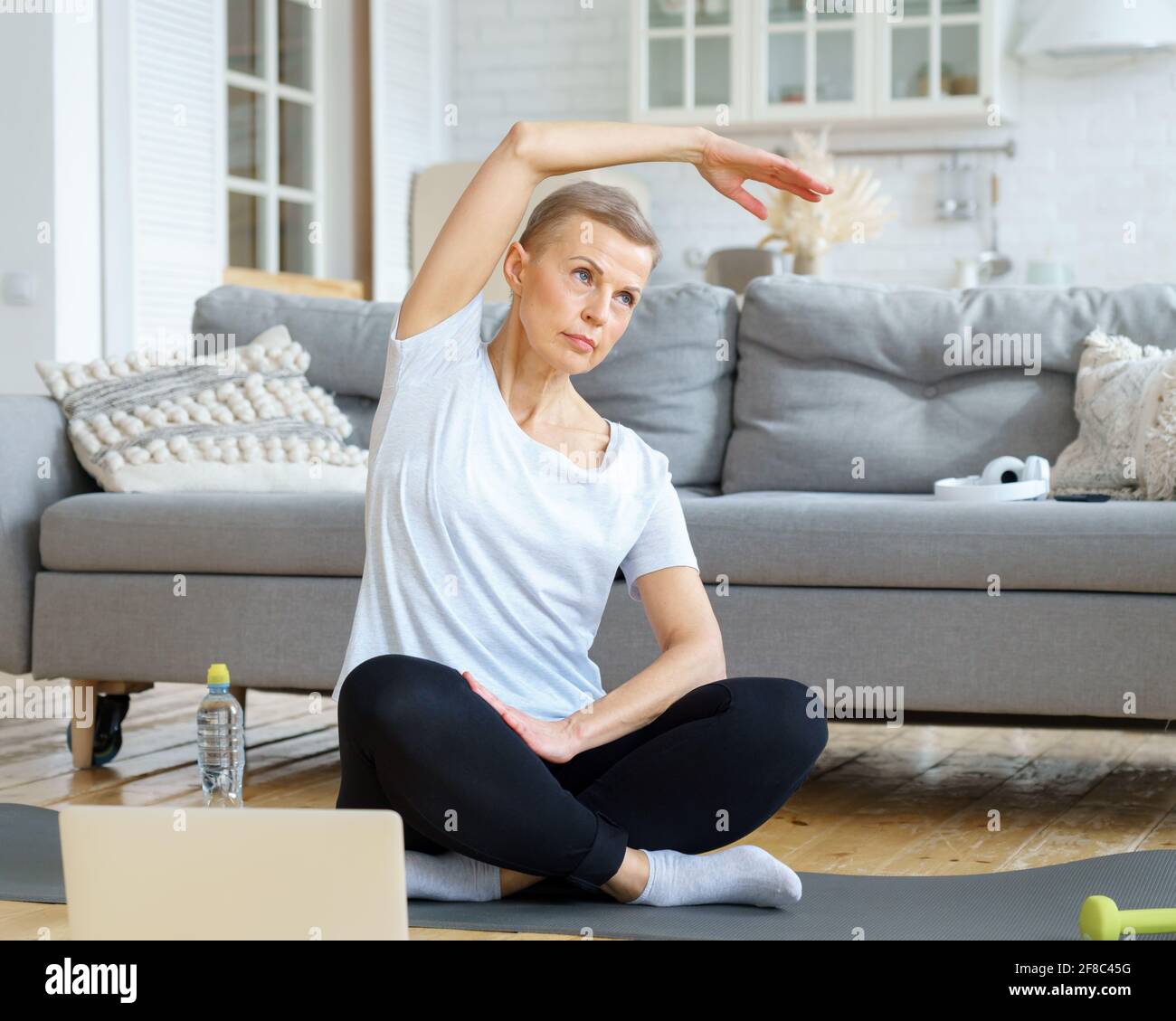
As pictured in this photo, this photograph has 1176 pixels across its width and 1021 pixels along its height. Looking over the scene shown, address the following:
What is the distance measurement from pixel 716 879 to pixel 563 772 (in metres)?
0.22

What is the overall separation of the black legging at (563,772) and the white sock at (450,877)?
17 millimetres

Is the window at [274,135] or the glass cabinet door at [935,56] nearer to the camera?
the window at [274,135]

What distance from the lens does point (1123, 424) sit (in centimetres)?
273

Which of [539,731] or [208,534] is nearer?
[539,731]

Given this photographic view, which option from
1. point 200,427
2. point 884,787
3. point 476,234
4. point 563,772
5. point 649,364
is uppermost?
point 476,234

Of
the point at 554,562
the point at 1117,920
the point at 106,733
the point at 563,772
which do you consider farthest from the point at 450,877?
the point at 106,733

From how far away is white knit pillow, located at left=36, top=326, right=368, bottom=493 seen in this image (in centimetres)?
284

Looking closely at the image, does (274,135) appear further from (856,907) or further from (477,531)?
(856,907)

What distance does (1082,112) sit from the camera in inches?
233

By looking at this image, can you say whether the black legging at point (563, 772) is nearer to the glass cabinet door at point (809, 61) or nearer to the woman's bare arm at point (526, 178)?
the woman's bare arm at point (526, 178)

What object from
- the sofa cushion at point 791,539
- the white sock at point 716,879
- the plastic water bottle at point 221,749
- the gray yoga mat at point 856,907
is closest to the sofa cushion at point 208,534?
the sofa cushion at point 791,539

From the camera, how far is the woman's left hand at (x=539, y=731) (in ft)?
5.28
